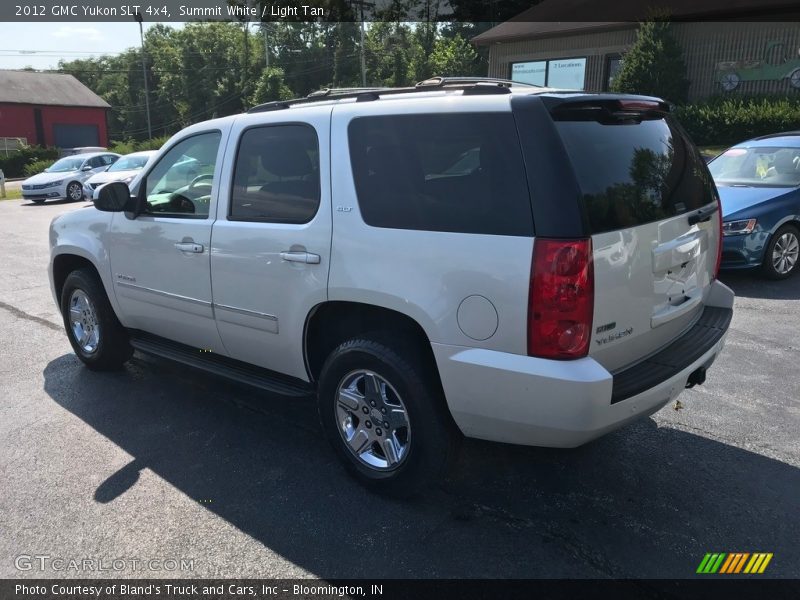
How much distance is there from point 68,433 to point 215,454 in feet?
3.57

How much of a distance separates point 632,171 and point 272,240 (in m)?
1.91

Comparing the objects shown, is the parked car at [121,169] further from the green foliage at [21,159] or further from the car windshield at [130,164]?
the green foliage at [21,159]

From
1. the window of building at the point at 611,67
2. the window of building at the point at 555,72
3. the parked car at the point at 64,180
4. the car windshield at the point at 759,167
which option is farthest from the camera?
the window of building at the point at 555,72

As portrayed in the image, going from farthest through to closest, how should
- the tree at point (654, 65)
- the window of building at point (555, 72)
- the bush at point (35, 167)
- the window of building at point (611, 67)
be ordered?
the bush at point (35, 167) → the window of building at point (555, 72) → the window of building at point (611, 67) → the tree at point (654, 65)

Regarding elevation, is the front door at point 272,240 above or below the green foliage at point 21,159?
above

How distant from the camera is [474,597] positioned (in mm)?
2711

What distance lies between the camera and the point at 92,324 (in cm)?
532

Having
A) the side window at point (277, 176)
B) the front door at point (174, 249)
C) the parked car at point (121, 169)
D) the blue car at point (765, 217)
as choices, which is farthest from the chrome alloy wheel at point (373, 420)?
the parked car at point (121, 169)

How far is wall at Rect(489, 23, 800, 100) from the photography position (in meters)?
21.1

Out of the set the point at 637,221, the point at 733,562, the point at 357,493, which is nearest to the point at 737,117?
the point at 637,221

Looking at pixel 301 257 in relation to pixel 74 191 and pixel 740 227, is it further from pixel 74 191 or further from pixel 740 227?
pixel 74 191

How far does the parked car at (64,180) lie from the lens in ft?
71.1

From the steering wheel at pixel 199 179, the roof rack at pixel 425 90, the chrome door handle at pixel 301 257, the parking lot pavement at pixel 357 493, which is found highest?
the roof rack at pixel 425 90

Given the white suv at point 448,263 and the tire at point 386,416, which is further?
the tire at point 386,416
